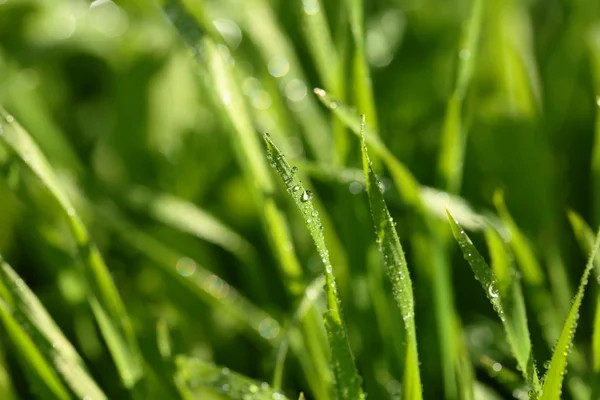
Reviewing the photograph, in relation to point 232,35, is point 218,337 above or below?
below

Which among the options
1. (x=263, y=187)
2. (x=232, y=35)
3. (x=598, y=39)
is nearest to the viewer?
(x=263, y=187)

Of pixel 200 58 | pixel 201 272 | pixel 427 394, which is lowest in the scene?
pixel 427 394

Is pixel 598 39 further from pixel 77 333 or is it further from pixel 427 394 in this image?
pixel 77 333

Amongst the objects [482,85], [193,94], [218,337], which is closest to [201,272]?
[218,337]

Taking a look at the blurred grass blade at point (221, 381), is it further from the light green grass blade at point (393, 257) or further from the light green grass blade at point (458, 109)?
the light green grass blade at point (458, 109)

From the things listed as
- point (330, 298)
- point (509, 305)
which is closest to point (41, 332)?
point (330, 298)

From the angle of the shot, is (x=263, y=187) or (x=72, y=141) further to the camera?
(x=72, y=141)
